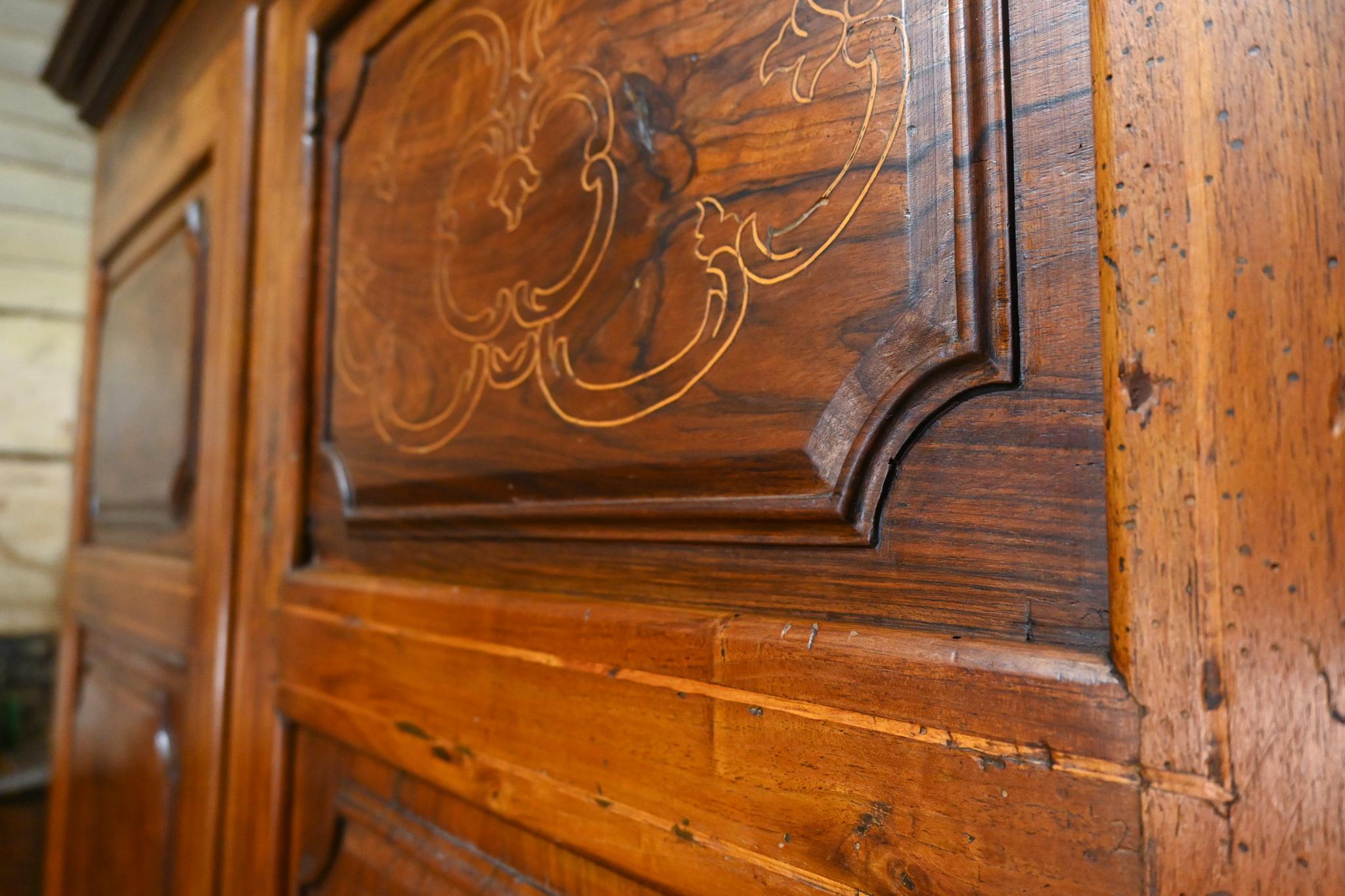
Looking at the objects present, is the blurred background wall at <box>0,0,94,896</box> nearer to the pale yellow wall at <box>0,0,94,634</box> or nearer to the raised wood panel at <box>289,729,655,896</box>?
the pale yellow wall at <box>0,0,94,634</box>

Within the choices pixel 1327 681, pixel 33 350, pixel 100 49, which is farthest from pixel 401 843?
pixel 33 350

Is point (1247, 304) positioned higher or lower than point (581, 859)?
higher

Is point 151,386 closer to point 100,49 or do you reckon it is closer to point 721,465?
point 100,49

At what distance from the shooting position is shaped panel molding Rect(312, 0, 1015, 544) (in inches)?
14.5

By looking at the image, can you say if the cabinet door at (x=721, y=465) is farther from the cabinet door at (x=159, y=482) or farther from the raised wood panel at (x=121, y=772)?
the raised wood panel at (x=121, y=772)

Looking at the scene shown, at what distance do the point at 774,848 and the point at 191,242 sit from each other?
1.08 metres

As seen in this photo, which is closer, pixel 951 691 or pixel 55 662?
pixel 951 691

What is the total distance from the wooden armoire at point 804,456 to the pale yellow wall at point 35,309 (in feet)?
3.60

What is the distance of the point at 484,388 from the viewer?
619mm

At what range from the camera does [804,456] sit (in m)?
0.40

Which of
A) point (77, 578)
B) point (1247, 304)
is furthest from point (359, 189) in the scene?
point (77, 578)

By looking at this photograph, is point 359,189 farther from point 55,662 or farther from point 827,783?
point 55,662

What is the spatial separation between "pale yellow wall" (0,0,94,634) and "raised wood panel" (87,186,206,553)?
312 mm

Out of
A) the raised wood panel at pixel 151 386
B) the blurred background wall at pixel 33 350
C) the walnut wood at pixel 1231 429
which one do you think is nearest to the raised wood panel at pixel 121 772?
the raised wood panel at pixel 151 386
